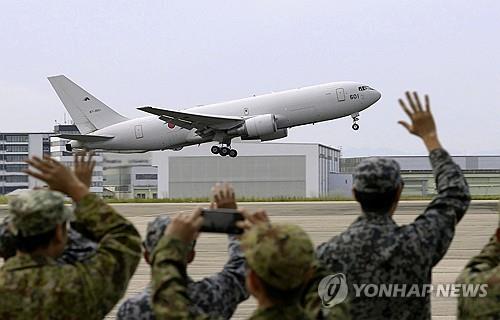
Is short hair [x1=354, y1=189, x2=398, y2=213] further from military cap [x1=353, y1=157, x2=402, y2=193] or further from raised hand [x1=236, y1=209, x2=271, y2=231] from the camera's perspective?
raised hand [x1=236, y1=209, x2=271, y2=231]

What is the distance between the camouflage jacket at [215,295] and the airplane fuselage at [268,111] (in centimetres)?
3773

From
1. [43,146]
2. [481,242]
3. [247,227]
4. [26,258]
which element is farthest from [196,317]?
[43,146]

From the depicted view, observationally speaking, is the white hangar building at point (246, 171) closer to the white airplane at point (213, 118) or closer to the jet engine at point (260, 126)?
the white airplane at point (213, 118)

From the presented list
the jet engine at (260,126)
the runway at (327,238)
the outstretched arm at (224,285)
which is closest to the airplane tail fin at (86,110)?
the jet engine at (260,126)

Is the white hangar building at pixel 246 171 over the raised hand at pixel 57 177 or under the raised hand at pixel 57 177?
over

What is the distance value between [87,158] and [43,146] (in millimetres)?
154160

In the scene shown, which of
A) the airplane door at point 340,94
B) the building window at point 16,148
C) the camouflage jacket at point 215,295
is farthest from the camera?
the building window at point 16,148

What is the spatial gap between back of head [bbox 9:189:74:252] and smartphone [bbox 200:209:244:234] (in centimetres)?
75

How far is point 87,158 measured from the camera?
478 centimetres

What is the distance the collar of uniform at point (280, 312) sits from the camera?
3426 mm

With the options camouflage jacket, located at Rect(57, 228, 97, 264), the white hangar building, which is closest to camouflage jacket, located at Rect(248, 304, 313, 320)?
camouflage jacket, located at Rect(57, 228, 97, 264)

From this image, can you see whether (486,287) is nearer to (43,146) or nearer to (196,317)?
(196,317)

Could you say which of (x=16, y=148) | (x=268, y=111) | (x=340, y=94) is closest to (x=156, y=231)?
(x=340, y=94)

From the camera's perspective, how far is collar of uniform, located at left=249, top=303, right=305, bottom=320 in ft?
11.2
